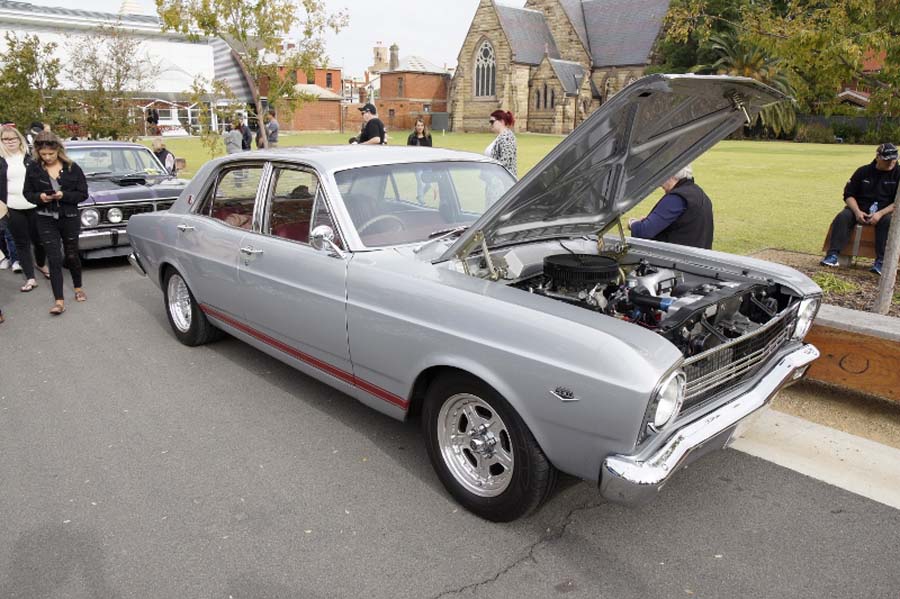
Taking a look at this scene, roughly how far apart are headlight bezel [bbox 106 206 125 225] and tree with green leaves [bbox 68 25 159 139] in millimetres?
11220

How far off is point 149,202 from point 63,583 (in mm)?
6943

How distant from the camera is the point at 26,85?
16.3 metres

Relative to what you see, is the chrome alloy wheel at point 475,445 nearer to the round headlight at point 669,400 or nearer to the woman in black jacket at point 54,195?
the round headlight at point 669,400

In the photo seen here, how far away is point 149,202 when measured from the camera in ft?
28.8

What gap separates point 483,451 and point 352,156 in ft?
6.97

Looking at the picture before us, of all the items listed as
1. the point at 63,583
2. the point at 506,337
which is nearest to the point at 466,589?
the point at 506,337

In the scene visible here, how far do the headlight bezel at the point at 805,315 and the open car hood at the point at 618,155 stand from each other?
3.55ft

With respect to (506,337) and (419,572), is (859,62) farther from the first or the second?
(419,572)

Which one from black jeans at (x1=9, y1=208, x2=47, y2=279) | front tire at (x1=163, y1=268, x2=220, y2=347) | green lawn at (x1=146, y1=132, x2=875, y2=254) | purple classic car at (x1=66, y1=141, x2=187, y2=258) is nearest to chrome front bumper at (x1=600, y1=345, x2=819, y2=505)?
front tire at (x1=163, y1=268, x2=220, y2=347)

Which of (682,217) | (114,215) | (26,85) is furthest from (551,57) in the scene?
(682,217)

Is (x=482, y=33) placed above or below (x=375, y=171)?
above

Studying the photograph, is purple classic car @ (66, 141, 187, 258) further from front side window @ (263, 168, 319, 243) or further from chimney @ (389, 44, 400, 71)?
chimney @ (389, 44, 400, 71)

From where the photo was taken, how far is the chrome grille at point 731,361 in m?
2.80

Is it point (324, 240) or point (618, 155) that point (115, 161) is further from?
point (618, 155)
